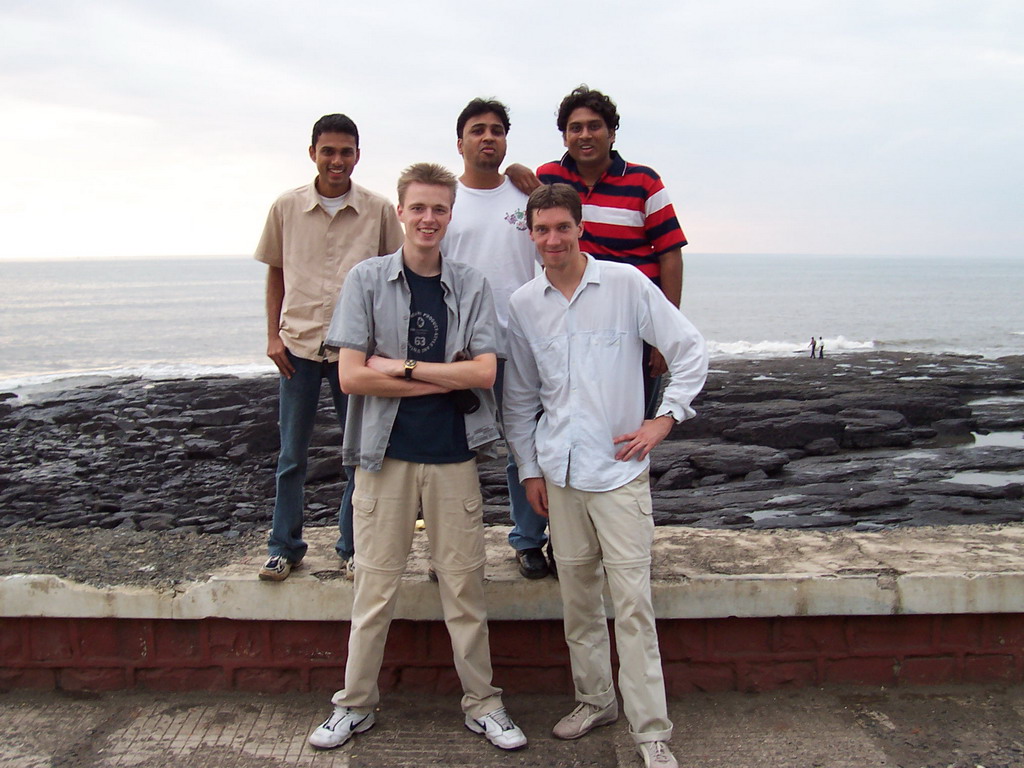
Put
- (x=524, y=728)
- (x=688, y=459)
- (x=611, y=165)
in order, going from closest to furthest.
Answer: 1. (x=524, y=728)
2. (x=611, y=165)
3. (x=688, y=459)

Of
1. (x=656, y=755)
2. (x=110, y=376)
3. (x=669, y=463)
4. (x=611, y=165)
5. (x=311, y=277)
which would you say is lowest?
(x=110, y=376)

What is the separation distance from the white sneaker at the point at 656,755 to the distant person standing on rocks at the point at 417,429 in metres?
0.45

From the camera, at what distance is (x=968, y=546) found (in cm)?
399

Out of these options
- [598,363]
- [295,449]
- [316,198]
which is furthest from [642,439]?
[316,198]

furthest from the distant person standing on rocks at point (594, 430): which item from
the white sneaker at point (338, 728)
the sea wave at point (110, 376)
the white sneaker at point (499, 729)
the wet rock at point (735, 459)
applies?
the sea wave at point (110, 376)

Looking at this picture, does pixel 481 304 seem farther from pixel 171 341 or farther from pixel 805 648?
pixel 171 341

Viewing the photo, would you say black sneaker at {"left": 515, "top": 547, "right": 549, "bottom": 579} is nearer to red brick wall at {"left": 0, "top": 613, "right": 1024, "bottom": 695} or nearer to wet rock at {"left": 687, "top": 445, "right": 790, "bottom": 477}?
red brick wall at {"left": 0, "top": 613, "right": 1024, "bottom": 695}

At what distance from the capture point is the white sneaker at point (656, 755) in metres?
3.09

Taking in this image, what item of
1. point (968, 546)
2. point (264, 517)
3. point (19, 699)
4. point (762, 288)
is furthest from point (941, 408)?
point (762, 288)

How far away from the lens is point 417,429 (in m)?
3.25

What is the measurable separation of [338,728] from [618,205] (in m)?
2.30

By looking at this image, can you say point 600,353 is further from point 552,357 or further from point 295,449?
point 295,449

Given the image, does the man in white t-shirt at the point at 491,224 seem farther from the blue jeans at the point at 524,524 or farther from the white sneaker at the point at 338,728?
the white sneaker at the point at 338,728

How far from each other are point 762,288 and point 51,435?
89.5 metres
